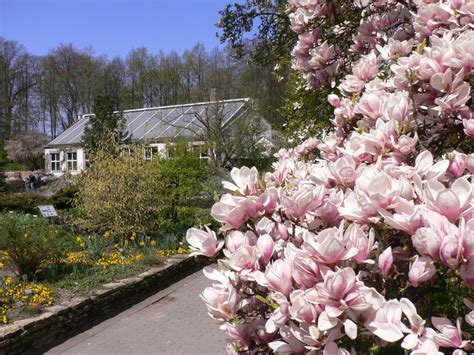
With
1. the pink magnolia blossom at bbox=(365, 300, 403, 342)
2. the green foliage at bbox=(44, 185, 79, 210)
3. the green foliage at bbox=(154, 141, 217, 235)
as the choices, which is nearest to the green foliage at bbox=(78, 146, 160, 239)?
the green foliage at bbox=(154, 141, 217, 235)

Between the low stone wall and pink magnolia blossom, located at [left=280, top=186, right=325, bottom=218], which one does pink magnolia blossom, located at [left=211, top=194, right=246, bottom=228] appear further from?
the low stone wall

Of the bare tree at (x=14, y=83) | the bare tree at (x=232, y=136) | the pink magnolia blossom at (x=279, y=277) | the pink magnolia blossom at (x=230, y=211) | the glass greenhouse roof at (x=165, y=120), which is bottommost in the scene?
the pink magnolia blossom at (x=279, y=277)

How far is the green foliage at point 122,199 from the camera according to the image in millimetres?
10234

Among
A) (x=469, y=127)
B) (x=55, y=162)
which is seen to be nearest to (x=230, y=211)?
(x=469, y=127)

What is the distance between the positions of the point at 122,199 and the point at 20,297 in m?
4.31

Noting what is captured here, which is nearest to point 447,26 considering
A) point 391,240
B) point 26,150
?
point 391,240

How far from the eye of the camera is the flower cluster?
5.69m

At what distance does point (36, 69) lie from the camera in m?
57.3

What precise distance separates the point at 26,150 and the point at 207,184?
130 ft

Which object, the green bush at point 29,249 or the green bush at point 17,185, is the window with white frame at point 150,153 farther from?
the green bush at point 17,185

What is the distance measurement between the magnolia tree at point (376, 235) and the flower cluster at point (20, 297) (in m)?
4.53

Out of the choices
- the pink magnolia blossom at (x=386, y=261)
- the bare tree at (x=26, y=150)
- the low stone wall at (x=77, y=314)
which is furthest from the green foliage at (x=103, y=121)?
the pink magnolia blossom at (x=386, y=261)

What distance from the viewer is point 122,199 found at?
10250 millimetres

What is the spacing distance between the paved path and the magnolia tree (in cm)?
379
